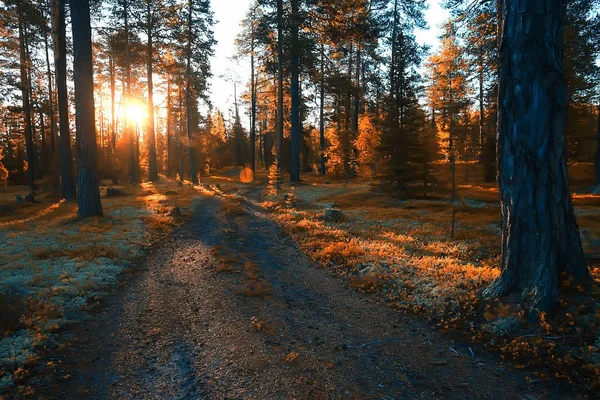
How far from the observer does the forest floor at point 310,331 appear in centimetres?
360

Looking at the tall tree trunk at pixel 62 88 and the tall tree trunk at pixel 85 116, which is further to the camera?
the tall tree trunk at pixel 62 88

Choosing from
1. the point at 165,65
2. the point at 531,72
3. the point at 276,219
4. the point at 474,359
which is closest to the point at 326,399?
the point at 474,359

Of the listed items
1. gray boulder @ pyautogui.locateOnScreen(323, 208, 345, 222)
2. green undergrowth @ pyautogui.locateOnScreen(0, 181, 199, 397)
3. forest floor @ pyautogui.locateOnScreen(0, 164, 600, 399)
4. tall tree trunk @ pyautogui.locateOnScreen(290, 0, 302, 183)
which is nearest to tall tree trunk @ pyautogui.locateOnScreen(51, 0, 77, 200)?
green undergrowth @ pyautogui.locateOnScreen(0, 181, 199, 397)

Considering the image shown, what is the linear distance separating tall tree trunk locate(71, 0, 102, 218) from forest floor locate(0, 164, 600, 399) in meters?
5.28

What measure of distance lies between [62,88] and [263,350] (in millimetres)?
19380

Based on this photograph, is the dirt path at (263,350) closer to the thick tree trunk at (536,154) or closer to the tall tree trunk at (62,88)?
the thick tree trunk at (536,154)

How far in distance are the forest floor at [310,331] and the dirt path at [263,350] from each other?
0.07ft

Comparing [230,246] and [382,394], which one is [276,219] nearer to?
[230,246]

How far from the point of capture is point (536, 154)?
180 inches

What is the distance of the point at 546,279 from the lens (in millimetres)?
4547

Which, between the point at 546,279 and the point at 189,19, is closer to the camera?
the point at 546,279

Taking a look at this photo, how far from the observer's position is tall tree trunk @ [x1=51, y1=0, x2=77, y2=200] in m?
15.9

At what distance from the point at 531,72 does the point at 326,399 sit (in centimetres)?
500

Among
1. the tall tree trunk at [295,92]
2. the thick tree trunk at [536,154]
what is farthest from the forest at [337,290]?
the tall tree trunk at [295,92]
